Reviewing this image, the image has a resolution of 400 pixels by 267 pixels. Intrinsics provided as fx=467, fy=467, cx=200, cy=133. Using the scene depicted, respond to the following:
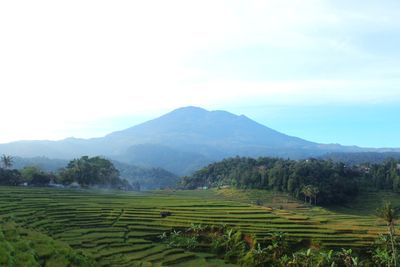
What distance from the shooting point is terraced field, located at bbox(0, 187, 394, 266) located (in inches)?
1737

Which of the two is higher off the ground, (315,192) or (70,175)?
(70,175)

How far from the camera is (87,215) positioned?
5856 cm

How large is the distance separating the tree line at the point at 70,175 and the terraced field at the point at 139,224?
819 inches

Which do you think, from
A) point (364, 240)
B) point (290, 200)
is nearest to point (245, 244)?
point (364, 240)

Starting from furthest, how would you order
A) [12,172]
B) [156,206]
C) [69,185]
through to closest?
[69,185] < [12,172] < [156,206]

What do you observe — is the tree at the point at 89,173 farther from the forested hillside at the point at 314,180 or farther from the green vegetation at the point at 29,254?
the green vegetation at the point at 29,254

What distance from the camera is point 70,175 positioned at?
107m

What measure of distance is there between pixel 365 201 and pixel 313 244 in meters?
66.1

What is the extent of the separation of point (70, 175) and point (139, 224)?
2150 inches

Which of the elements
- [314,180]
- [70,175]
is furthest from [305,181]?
[70,175]

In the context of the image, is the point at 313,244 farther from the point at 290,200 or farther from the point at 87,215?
the point at 290,200

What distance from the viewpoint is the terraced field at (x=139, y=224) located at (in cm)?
4412

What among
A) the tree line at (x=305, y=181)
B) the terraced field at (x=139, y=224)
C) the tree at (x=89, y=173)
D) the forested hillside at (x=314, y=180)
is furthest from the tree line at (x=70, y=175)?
the forested hillside at (x=314, y=180)

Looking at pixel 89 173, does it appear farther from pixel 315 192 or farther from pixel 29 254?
pixel 29 254
